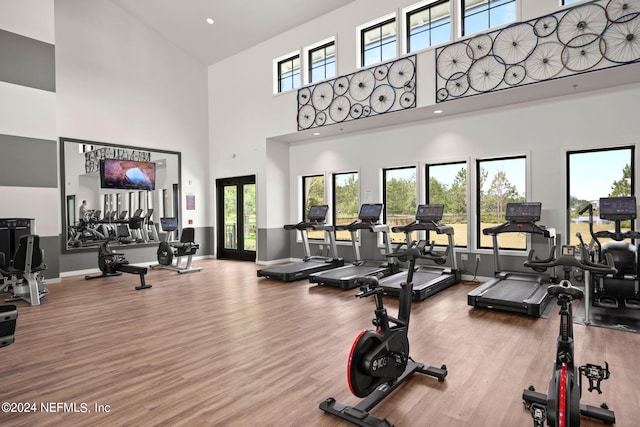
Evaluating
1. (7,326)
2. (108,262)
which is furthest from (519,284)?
(108,262)

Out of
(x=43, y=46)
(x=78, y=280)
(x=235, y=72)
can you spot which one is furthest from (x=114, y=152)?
(x=235, y=72)

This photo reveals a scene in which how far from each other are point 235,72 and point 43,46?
428 cm

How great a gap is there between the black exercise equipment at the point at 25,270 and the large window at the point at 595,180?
8.19 meters

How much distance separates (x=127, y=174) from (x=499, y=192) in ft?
26.5

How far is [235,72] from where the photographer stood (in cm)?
995

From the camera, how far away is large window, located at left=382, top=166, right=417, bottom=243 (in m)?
7.88

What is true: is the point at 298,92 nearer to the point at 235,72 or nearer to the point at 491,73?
the point at 235,72

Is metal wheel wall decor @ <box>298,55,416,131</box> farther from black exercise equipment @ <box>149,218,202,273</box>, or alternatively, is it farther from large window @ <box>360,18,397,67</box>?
black exercise equipment @ <box>149,218,202,273</box>

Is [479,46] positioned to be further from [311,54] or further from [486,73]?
[311,54]

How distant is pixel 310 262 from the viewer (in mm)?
8258

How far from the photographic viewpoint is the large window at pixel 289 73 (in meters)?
9.04

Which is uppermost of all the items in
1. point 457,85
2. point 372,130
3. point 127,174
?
point 457,85

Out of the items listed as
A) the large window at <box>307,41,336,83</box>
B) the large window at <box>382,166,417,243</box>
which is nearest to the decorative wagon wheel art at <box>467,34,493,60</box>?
the large window at <box>382,166,417,243</box>

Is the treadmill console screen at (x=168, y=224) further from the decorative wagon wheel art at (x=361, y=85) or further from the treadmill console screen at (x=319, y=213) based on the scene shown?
the decorative wagon wheel art at (x=361, y=85)
